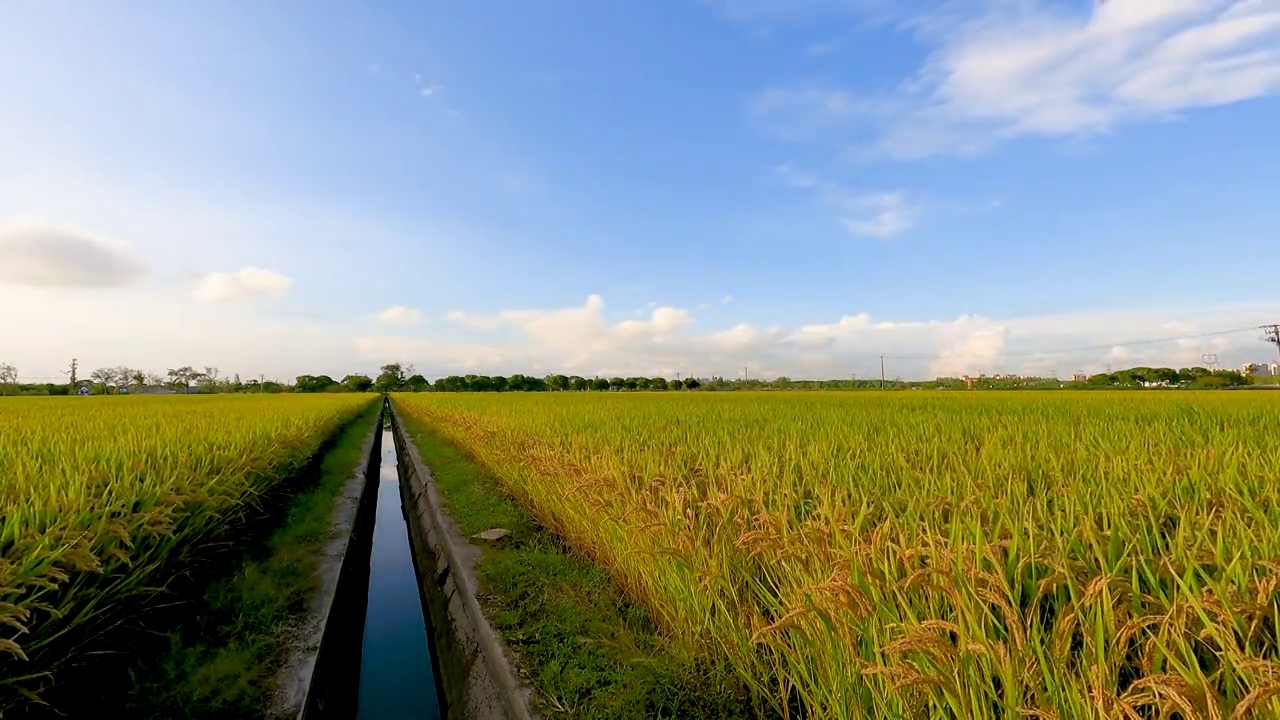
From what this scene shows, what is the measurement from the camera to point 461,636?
3543mm

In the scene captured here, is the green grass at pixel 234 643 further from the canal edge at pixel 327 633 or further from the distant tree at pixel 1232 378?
the distant tree at pixel 1232 378

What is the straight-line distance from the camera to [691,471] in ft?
11.7

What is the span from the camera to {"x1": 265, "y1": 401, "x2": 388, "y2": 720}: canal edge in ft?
8.72

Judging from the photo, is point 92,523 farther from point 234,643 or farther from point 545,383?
point 545,383

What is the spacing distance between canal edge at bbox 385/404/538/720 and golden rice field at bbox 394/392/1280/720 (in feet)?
2.60

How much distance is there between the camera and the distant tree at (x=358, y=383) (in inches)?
3002

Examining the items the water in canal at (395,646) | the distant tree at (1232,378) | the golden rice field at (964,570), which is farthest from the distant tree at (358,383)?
the distant tree at (1232,378)

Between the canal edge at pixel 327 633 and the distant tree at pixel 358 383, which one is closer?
the canal edge at pixel 327 633

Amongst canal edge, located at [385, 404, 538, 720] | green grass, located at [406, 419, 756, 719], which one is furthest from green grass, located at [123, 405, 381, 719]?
green grass, located at [406, 419, 756, 719]

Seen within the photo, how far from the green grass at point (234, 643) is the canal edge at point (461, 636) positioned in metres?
0.98

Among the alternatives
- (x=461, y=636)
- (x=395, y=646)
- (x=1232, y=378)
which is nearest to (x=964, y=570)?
(x=461, y=636)

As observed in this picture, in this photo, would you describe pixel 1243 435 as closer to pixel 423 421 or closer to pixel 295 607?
pixel 295 607

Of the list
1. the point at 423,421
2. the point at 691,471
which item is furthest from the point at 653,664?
the point at 423,421

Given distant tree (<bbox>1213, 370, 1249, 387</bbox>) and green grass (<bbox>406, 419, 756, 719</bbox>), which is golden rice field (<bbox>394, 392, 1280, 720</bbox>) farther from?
distant tree (<bbox>1213, 370, 1249, 387</bbox>)
